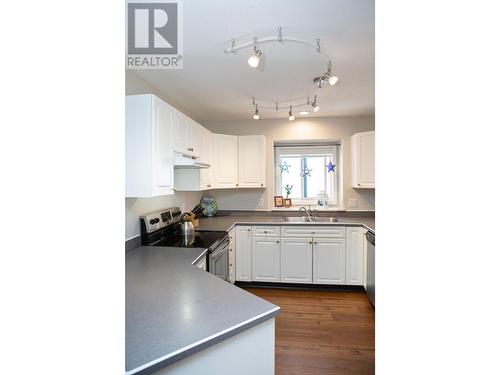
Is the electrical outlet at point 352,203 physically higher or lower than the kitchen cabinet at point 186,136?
lower

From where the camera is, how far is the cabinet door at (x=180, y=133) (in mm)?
2216

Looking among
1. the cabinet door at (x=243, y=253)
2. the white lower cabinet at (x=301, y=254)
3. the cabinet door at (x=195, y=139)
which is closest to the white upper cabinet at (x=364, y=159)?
the white lower cabinet at (x=301, y=254)

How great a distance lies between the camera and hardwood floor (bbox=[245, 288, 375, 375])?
1930 millimetres

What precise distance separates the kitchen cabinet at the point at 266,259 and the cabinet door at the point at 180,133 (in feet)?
5.45

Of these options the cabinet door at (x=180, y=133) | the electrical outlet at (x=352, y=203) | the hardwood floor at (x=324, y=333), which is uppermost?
the cabinet door at (x=180, y=133)

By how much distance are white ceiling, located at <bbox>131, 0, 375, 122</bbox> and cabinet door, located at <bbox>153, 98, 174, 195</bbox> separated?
479 mm

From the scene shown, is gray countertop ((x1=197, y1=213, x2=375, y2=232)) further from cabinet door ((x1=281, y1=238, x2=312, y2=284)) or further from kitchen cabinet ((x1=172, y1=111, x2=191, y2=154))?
kitchen cabinet ((x1=172, y1=111, x2=191, y2=154))

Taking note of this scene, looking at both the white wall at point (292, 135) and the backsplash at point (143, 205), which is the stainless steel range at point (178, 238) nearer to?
the backsplash at point (143, 205)

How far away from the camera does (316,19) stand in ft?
5.16

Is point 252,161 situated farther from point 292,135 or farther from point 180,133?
point 180,133

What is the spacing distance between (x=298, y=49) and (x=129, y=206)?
72.1 inches

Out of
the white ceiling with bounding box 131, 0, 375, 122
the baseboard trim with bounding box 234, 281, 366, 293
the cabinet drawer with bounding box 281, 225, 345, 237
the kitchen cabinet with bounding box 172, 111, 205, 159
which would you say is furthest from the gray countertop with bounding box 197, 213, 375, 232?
the white ceiling with bounding box 131, 0, 375, 122
